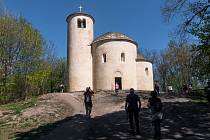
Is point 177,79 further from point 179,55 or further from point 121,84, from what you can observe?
point 121,84

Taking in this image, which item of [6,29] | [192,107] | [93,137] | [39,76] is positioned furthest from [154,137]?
[39,76]

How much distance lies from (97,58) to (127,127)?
2690cm

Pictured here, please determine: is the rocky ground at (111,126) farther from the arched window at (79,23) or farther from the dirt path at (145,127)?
the arched window at (79,23)

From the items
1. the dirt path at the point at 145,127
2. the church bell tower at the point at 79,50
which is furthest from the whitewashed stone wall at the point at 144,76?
the dirt path at the point at 145,127

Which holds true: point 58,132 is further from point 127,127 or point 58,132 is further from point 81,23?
point 81,23

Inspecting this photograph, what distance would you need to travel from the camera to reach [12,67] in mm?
38688

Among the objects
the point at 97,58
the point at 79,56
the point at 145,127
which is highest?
the point at 79,56

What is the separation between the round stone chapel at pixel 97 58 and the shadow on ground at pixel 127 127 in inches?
835

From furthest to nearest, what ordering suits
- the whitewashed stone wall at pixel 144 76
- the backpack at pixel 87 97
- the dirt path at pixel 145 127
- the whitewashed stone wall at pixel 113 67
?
the whitewashed stone wall at pixel 144 76 < the whitewashed stone wall at pixel 113 67 < the backpack at pixel 87 97 < the dirt path at pixel 145 127

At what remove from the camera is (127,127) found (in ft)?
51.9

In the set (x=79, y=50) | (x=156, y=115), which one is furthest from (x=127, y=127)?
(x=79, y=50)

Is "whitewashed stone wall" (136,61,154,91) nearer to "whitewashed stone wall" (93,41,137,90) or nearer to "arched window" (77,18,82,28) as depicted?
"whitewashed stone wall" (93,41,137,90)

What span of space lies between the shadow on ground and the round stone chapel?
21.2 m

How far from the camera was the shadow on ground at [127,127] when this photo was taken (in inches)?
558
